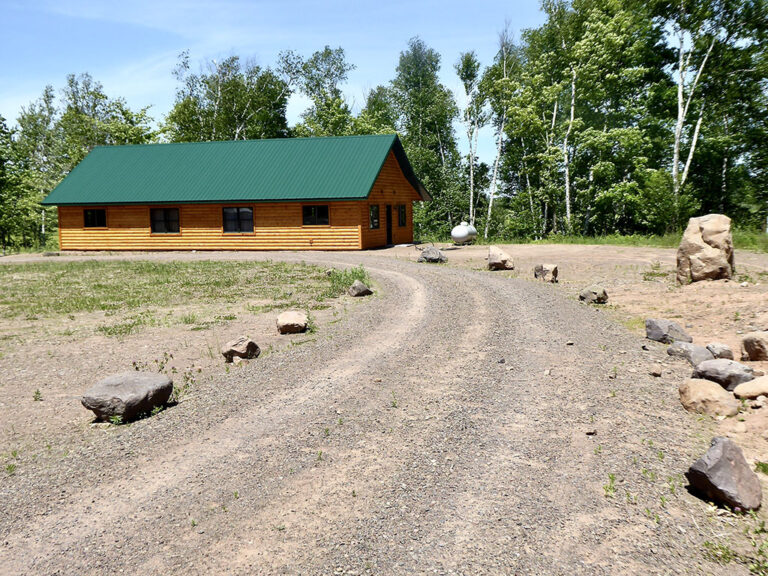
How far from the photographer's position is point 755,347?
9.16m

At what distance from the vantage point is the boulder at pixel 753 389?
7273 mm

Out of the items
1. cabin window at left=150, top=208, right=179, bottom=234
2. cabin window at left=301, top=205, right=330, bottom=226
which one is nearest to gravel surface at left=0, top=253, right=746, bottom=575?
cabin window at left=301, top=205, right=330, bottom=226

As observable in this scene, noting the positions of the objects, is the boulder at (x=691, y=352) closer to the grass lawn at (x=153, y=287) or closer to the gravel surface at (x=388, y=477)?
the gravel surface at (x=388, y=477)

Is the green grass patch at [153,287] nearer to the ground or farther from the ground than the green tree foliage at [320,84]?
nearer to the ground

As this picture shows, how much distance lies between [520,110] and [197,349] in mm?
33296

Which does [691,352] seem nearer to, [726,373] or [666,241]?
[726,373]

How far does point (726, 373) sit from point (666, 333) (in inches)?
112

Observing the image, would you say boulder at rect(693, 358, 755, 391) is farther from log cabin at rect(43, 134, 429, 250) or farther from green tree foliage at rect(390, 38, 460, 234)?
green tree foliage at rect(390, 38, 460, 234)

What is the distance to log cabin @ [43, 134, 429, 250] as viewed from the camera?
31.8m

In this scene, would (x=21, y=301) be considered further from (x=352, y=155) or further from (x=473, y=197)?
(x=473, y=197)

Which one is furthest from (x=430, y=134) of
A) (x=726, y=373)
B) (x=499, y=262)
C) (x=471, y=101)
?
(x=726, y=373)

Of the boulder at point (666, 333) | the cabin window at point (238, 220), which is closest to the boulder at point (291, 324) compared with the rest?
the boulder at point (666, 333)

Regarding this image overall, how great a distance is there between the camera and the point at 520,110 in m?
38.4

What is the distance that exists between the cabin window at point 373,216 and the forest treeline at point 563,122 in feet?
38.7
